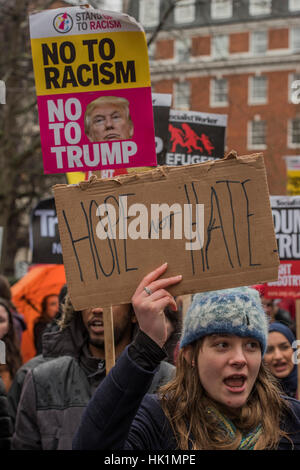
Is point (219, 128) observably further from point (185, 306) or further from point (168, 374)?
point (168, 374)

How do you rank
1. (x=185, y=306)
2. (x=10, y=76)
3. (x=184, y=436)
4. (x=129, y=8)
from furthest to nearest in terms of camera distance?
(x=10, y=76)
(x=129, y=8)
(x=185, y=306)
(x=184, y=436)

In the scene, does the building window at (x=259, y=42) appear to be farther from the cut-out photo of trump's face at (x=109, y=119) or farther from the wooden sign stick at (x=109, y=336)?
the wooden sign stick at (x=109, y=336)

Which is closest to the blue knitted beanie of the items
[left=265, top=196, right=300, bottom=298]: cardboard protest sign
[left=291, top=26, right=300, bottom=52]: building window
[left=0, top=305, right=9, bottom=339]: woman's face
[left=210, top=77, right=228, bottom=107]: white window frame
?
[left=265, top=196, right=300, bottom=298]: cardboard protest sign

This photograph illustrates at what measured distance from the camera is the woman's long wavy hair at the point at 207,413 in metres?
2.61

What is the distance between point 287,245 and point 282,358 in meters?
0.78

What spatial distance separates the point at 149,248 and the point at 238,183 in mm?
387

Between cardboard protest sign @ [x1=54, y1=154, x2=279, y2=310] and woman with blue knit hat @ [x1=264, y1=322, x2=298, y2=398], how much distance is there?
2.48 metres

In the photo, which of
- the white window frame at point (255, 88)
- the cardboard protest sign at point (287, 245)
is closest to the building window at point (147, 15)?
the cardboard protest sign at point (287, 245)

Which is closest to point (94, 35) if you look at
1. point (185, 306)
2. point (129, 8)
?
point (185, 306)

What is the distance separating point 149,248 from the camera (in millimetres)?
2674

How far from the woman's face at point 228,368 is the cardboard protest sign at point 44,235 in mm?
3385

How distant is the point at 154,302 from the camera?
246 centimetres

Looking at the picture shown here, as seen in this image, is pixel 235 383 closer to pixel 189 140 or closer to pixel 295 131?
pixel 189 140

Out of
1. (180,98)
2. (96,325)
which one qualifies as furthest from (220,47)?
(96,325)
